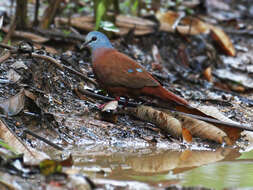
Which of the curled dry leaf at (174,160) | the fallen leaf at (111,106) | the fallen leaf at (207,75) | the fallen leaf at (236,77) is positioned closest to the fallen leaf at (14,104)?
the fallen leaf at (111,106)

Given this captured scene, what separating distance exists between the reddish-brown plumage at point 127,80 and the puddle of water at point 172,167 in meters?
0.59

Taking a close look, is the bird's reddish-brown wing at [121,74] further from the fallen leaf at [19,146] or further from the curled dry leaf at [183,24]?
the curled dry leaf at [183,24]

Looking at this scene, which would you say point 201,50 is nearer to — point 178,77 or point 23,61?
point 178,77

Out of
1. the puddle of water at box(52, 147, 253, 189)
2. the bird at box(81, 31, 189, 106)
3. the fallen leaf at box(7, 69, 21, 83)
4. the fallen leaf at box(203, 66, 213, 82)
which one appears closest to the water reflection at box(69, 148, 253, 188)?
the puddle of water at box(52, 147, 253, 189)

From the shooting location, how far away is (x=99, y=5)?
5.86 m

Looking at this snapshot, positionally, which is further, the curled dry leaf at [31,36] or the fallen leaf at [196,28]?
the fallen leaf at [196,28]

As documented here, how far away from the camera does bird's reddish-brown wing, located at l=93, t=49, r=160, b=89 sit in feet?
13.0

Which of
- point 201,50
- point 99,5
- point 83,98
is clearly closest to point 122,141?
point 83,98

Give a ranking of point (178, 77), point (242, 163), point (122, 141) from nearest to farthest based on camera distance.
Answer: point (242, 163)
point (122, 141)
point (178, 77)

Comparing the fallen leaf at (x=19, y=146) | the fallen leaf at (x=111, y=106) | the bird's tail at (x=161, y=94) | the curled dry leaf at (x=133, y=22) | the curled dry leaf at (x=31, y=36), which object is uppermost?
the curled dry leaf at (x=133, y=22)

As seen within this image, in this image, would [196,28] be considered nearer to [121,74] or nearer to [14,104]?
[121,74]

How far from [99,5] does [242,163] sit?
Result: 3.21 metres

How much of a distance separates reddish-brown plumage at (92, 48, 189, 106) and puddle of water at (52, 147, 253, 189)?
1.95 feet

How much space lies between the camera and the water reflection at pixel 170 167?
110 inches
